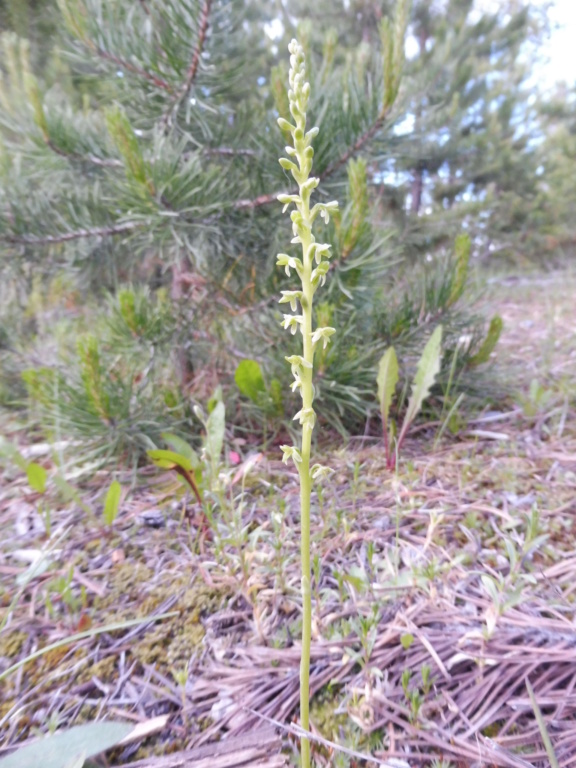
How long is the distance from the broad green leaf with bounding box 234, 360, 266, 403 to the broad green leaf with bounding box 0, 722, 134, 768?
1057 mm

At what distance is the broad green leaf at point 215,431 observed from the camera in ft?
4.36

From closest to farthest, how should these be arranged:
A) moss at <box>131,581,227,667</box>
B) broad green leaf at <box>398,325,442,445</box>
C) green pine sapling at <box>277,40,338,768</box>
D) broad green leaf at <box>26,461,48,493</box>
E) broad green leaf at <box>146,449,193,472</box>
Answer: green pine sapling at <box>277,40,338,768</box>
moss at <box>131,581,227,667</box>
broad green leaf at <box>146,449,193,472</box>
broad green leaf at <box>26,461,48,493</box>
broad green leaf at <box>398,325,442,445</box>

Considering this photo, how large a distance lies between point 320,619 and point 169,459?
21.5 inches

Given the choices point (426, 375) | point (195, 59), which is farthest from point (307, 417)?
point (195, 59)

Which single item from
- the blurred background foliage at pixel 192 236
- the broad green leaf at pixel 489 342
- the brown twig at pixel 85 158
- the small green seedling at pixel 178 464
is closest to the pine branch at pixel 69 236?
the blurred background foliage at pixel 192 236

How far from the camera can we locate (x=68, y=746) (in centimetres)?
74

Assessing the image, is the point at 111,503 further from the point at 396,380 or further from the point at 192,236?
the point at 192,236

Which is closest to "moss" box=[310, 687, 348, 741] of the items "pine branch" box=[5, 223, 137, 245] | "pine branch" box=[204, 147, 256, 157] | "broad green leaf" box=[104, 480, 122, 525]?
"broad green leaf" box=[104, 480, 122, 525]

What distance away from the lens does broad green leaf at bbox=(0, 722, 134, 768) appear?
0.72 metres

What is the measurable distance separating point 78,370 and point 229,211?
91 cm

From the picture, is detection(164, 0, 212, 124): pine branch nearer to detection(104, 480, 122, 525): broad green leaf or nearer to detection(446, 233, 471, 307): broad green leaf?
detection(446, 233, 471, 307): broad green leaf

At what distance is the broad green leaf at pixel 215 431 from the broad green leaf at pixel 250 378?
0.79ft

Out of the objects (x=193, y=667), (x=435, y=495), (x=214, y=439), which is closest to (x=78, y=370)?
(x=214, y=439)

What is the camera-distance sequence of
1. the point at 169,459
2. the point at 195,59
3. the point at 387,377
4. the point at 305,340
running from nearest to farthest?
the point at 305,340
the point at 169,459
the point at 387,377
the point at 195,59
